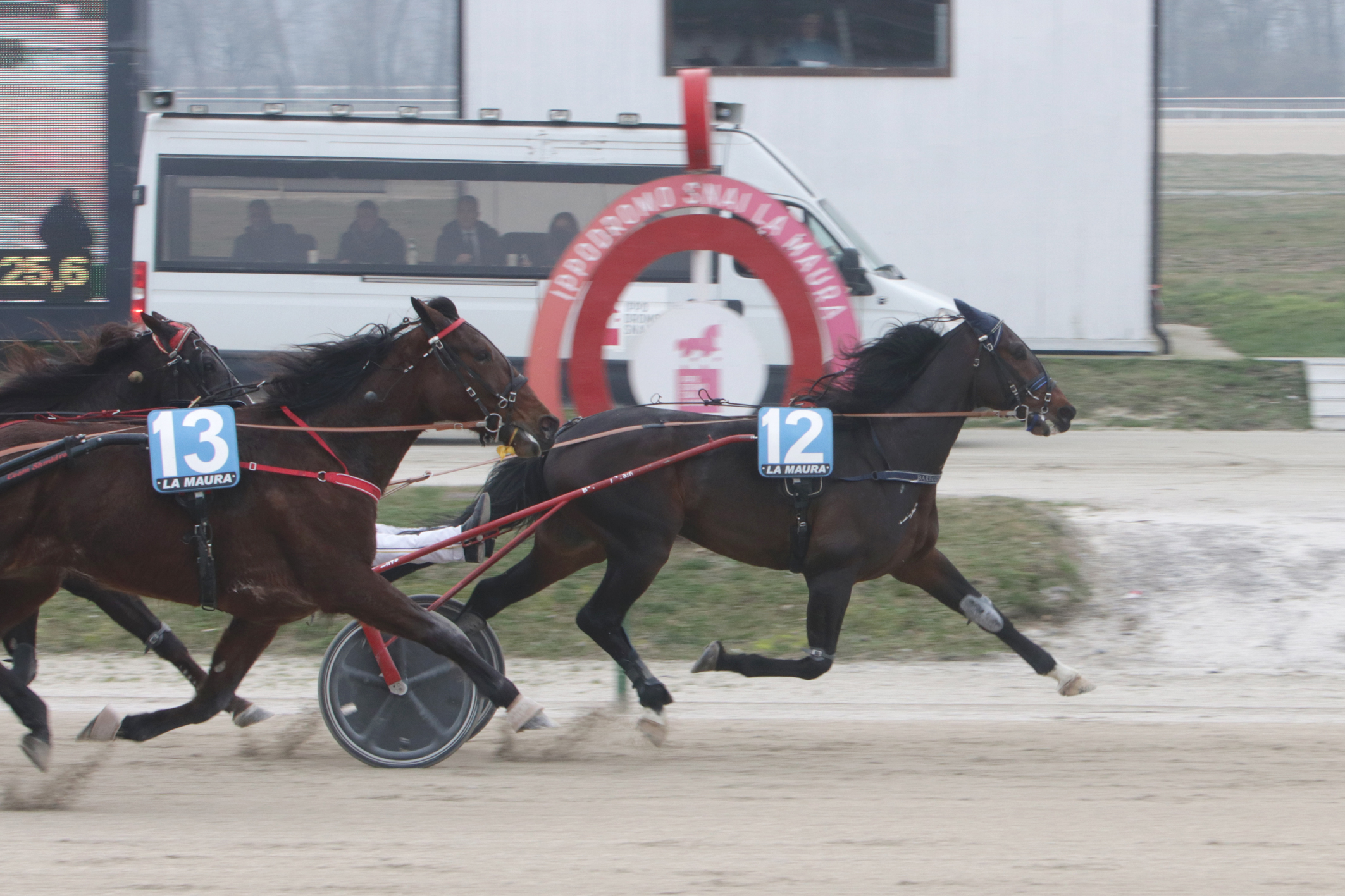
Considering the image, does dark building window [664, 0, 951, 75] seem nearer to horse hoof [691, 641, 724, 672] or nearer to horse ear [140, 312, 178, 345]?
horse ear [140, 312, 178, 345]

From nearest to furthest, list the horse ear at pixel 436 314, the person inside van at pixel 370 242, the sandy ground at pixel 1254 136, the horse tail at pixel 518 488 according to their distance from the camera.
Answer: the horse ear at pixel 436 314
the horse tail at pixel 518 488
the person inside van at pixel 370 242
the sandy ground at pixel 1254 136

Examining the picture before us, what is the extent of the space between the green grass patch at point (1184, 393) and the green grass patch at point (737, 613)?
5.99 meters

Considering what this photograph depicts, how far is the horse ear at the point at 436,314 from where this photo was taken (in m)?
5.23

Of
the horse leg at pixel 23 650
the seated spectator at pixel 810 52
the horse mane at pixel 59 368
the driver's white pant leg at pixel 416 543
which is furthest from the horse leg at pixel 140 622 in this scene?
the seated spectator at pixel 810 52

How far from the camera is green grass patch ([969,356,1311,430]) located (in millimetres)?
13273

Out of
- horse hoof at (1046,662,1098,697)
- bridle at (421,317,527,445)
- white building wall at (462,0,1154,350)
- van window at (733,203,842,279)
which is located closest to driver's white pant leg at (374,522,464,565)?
bridle at (421,317,527,445)

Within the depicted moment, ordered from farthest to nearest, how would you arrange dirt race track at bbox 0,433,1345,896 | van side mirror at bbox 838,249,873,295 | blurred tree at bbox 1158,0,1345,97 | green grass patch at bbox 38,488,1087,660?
blurred tree at bbox 1158,0,1345,97 → van side mirror at bbox 838,249,873,295 → green grass patch at bbox 38,488,1087,660 → dirt race track at bbox 0,433,1345,896

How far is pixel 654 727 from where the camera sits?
18.2 ft

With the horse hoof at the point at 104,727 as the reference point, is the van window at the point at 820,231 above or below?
above

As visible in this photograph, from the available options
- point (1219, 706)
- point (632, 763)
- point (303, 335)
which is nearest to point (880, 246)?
point (303, 335)

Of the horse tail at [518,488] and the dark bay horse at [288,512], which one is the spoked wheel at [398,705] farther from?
the horse tail at [518,488]

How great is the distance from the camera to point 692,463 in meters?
5.83

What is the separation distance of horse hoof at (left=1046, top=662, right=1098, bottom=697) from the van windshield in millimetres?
7307

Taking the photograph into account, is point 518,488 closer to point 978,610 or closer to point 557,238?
point 978,610
